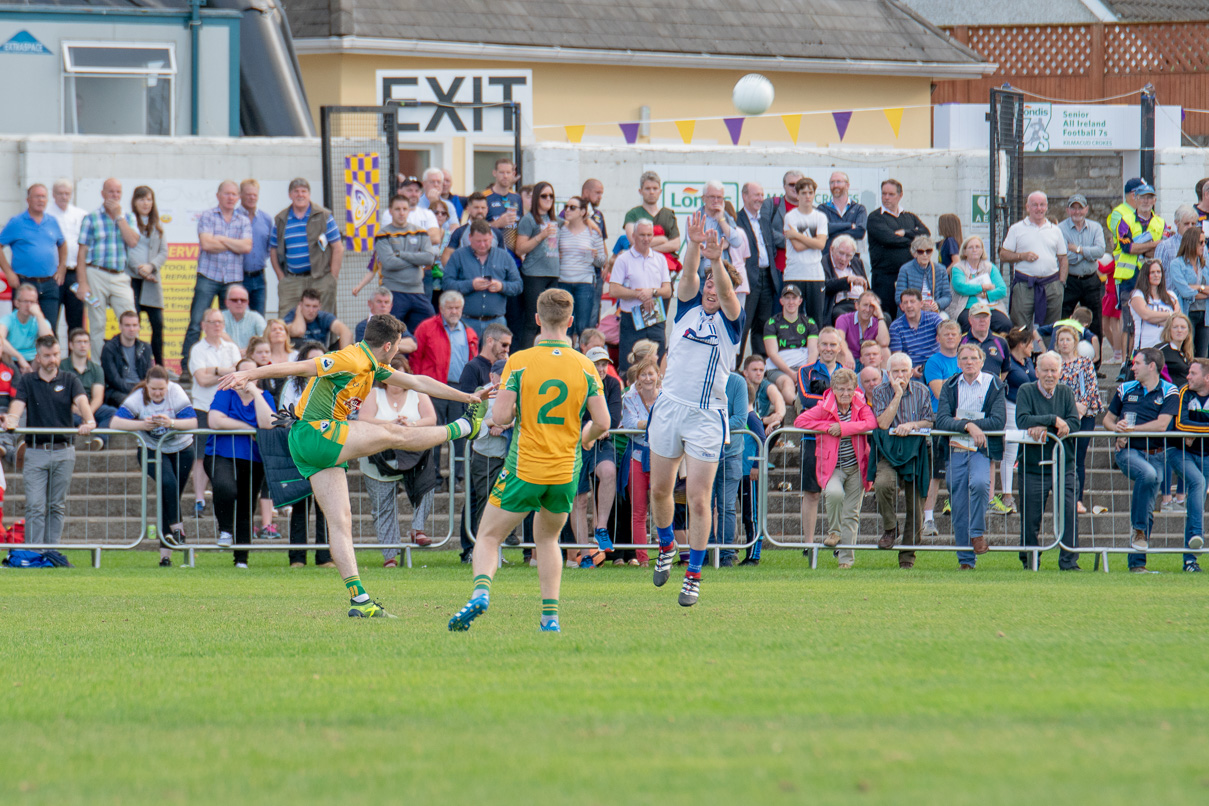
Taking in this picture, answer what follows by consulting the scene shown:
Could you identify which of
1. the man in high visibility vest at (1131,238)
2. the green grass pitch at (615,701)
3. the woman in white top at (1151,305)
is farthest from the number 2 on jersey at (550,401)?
the man in high visibility vest at (1131,238)

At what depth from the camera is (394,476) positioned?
14109 millimetres

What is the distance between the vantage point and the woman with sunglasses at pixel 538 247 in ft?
57.0

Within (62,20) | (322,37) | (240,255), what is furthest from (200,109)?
(322,37)

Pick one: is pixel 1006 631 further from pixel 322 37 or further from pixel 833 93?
pixel 833 93

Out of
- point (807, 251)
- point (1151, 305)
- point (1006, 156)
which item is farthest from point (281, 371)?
point (1006, 156)

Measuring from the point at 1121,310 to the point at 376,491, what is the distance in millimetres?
9725

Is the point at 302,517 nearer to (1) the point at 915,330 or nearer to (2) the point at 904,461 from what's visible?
(2) the point at 904,461

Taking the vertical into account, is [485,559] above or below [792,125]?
below

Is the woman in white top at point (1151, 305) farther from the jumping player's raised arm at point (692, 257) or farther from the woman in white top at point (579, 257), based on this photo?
the jumping player's raised arm at point (692, 257)

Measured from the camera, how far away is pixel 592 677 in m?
6.91

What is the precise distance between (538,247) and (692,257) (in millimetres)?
7520

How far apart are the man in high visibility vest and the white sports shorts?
384 inches

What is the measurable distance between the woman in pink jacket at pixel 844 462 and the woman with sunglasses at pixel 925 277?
3.84 metres

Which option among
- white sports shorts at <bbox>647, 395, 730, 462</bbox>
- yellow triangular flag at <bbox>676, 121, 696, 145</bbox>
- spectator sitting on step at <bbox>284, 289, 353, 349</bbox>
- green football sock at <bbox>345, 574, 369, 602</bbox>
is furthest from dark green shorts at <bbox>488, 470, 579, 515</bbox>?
yellow triangular flag at <bbox>676, 121, 696, 145</bbox>
